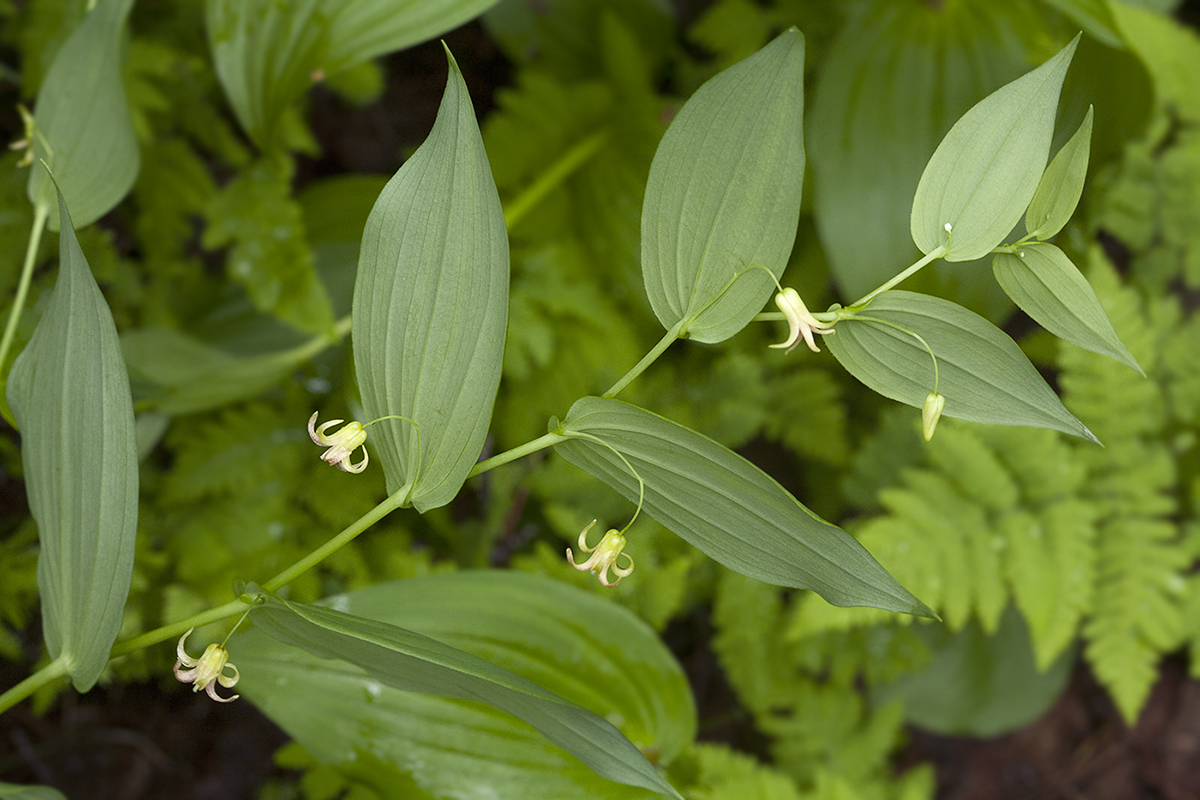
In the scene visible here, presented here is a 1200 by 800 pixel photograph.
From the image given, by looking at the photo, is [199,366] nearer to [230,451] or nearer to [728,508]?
[230,451]

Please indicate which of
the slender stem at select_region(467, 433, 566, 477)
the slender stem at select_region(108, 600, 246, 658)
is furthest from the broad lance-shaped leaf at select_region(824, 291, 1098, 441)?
the slender stem at select_region(108, 600, 246, 658)

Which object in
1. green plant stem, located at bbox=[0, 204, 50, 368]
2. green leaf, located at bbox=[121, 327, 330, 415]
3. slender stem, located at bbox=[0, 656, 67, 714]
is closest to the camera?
slender stem, located at bbox=[0, 656, 67, 714]

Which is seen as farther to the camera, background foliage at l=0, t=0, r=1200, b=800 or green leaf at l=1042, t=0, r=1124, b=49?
background foliage at l=0, t=0, r=1200, b=800

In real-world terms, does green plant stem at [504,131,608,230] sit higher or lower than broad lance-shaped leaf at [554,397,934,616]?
lower

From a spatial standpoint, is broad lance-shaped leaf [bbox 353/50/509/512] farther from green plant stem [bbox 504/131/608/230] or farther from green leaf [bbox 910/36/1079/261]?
green plant stem [bbox 504/131/608/230]

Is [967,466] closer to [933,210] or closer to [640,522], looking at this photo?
[640,522]

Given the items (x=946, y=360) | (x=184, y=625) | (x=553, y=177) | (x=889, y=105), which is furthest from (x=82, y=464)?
(x=889, y=105)

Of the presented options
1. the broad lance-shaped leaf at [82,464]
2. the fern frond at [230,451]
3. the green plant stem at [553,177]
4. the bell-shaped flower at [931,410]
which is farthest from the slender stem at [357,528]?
the green plant stem at [553,177]
